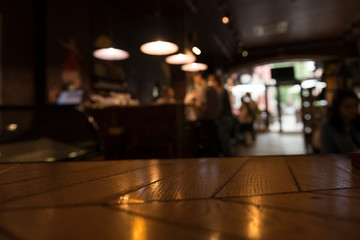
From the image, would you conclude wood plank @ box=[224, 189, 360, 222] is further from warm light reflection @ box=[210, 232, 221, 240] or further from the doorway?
the doorway

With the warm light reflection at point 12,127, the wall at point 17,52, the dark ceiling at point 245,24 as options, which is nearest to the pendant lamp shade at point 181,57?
the dark ceiling at point 245,24

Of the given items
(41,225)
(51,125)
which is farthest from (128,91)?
(41,225)

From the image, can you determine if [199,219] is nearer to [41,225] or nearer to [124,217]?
[124,217]

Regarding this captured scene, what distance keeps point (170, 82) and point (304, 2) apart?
384cm

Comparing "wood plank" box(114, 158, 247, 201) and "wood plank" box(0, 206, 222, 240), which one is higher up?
"wood plank" box(0, 206, 222, 240)

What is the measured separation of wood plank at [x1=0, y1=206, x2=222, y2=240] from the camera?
0.30 m

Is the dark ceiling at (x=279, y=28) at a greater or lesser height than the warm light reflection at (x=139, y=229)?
greater

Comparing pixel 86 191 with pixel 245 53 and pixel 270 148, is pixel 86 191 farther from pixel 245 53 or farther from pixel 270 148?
pixel 245 53

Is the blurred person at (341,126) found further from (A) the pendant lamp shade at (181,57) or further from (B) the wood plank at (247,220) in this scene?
(A) the pendant lamp shade at (181,57)

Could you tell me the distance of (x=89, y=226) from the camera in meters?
0.32

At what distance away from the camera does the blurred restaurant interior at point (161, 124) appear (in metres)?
0.35

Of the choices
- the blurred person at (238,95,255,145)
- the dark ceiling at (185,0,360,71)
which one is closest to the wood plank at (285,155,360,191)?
the dark ceiling at (185,0,360,71)

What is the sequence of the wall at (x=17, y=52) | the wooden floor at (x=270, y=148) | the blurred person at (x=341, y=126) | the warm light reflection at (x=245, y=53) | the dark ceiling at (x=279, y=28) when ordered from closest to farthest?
1. the blurred person at (x=341, y=126)
2. the wall at (x=17, y=52)
3. the wooden floor at (x=270, y=148)
4. the dark ceiling at (x=279, y=28)
5. the warm light reflection at (x=245, y=53)

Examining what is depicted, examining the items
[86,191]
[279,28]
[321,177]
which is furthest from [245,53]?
[86,191]
